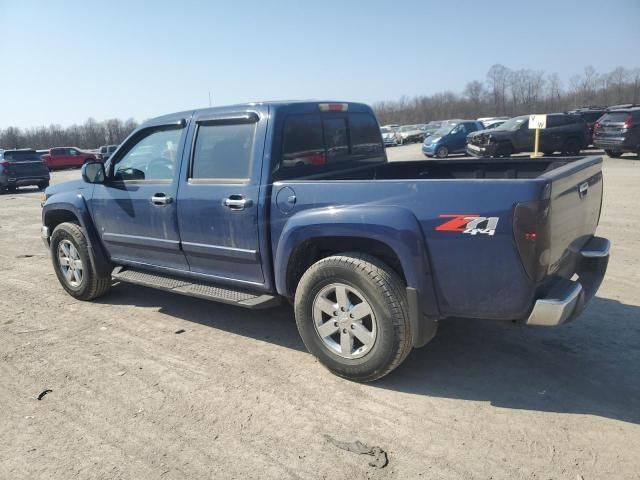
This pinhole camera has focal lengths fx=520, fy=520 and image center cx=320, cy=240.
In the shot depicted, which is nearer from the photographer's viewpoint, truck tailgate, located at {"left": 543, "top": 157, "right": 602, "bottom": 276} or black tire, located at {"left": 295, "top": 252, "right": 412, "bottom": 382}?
truck tailgate, located at {"left": 543, "top": 157, "right": 602, "bottom": 276}

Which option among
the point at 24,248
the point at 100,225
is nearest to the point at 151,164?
the point at 100,225

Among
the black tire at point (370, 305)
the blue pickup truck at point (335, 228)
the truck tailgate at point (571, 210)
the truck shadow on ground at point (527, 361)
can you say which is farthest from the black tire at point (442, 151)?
the black tire at point (370, 305)

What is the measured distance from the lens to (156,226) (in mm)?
4754

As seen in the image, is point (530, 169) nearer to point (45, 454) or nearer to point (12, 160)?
point (45, 454)

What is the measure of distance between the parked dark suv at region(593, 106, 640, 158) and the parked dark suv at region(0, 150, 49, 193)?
21855mm

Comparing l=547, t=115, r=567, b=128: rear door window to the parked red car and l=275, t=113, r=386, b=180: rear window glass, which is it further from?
the parked red car

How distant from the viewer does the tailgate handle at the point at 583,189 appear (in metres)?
3.48

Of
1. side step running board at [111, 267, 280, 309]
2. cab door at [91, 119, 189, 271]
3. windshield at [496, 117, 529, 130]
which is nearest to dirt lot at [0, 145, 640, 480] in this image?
side step running board at [111, 267, 280, 309]

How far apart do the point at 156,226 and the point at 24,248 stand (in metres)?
5.67

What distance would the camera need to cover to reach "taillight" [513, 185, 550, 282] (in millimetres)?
2865

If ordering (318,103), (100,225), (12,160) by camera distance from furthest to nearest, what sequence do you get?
(12,160)
(100,225)
(318,103)

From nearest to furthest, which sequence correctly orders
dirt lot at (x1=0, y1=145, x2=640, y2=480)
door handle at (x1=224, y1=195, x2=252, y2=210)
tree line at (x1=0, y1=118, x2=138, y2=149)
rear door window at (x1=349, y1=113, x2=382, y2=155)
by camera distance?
dirt lot at (x1=0, y1=145, x2=640, y2=480) → door handle at (x1=224, y1=195, x2=252, y2=210) → rear door window at (x1=349, y1=113, x2=382, y2=155) → tree line at (x1=0, y1=118, x2=138, y2=149)

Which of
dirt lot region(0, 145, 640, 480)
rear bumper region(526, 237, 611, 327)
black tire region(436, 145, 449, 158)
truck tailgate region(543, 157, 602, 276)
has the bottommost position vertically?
black tire region(436, 145, 449, 158)

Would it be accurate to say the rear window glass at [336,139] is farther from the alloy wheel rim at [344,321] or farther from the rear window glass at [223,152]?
the alloy wheel rim at [344,321]
